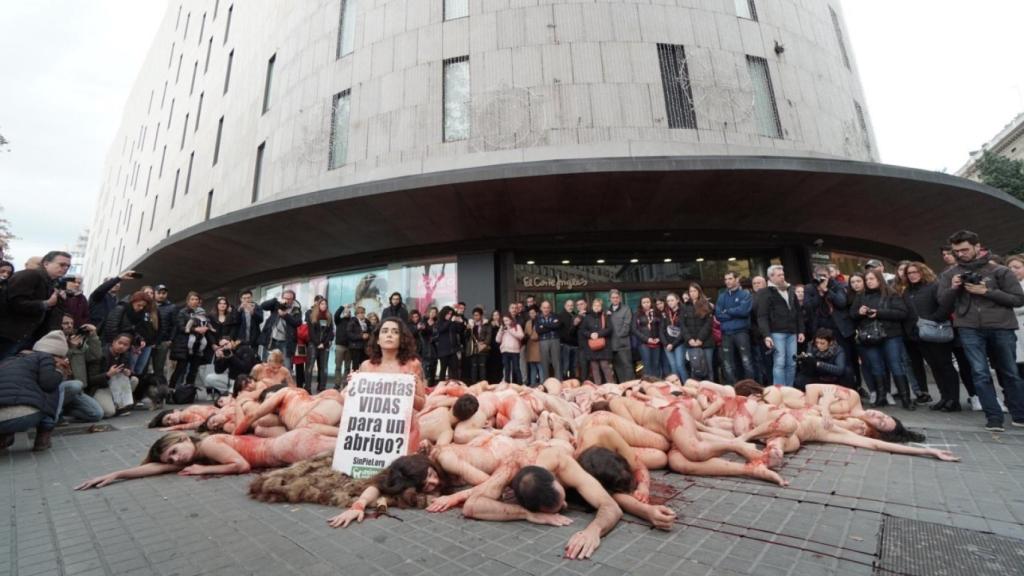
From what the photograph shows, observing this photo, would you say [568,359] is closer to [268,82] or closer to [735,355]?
[735,355]

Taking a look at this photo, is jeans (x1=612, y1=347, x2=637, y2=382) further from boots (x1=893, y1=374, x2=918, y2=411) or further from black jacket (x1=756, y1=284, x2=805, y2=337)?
boots (x1=893, y1=374, x2=918, y2=411)

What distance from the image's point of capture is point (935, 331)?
6133 mm

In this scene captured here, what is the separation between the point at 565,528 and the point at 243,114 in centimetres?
2284

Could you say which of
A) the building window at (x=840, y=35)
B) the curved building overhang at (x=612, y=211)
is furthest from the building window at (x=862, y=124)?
the curved building overhang at (x=612, y=211)

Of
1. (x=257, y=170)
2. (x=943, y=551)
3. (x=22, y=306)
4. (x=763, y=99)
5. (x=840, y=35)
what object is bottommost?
(x=943, y=551)

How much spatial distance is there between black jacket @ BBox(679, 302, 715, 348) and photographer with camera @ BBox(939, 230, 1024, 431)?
3.65m

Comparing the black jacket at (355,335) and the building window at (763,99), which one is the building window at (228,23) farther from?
the building window at (763,99)

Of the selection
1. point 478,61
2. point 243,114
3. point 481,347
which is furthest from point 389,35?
point 481,347

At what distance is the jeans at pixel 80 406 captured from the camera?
6.90 m

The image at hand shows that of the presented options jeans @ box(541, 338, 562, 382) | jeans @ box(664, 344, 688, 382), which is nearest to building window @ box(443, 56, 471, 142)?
jeans @ box(541, 338, 562, 382)

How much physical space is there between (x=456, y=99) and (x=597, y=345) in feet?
29.3

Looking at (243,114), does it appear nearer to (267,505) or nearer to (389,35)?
(389,35)

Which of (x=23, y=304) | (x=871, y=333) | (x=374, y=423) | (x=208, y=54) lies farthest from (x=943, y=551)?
(x=208, y=54)

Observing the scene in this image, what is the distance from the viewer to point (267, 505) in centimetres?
337
